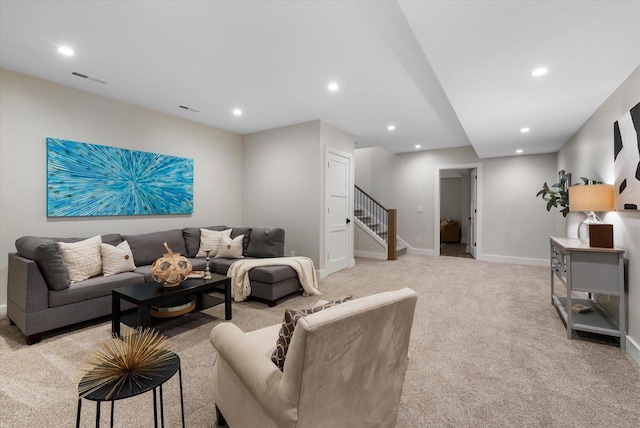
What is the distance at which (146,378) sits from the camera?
3.62 feet

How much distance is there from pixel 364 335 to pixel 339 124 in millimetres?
4391

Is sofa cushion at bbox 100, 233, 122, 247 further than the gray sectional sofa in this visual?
Yes

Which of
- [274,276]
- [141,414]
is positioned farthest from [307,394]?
[274,276]

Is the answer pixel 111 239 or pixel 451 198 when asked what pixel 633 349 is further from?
pixel 451 198

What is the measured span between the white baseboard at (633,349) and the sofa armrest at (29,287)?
4788mm

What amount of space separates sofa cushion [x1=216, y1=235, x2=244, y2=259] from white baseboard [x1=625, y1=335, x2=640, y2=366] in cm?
415

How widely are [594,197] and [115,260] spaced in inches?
195

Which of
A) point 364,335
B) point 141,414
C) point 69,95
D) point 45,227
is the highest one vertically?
point 69,95

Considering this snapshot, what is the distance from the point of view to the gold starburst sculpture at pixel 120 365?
3.45 ft

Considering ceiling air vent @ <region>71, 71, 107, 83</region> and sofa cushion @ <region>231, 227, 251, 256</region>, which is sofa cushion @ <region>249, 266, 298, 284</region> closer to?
sofa cushion @ <region>231, 227, 251, 256</region>

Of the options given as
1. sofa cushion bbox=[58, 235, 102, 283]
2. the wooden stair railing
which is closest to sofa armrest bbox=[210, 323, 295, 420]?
sofa cushion bbox=[58, 235, 102, 283]

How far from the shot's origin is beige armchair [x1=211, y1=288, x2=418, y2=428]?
96 centimetres

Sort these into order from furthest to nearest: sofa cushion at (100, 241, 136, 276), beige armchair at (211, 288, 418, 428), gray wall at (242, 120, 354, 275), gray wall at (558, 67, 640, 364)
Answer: gray wall at (242, 120, 354, 275) < sofa cushion at (100, 241, 136, 276) < gray wall at (558, 67, 640, 364) < beige armchair at (211, 288, 418, 428)

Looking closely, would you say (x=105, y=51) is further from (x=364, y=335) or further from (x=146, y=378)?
(x=364, y=335)
